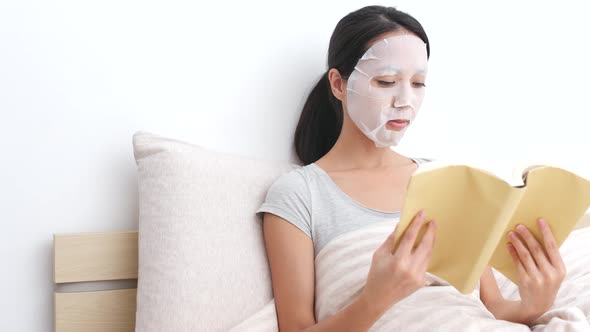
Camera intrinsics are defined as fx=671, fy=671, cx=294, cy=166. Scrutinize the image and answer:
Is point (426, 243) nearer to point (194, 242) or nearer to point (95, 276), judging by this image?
point (194, 242)

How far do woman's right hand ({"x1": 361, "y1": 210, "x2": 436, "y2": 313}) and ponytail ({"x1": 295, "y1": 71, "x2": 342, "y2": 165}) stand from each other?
533 millimetres

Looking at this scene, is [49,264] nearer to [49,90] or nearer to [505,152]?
[49,90]

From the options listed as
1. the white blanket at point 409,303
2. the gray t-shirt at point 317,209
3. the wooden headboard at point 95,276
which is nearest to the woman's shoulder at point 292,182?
the gray t-shirt at point 317,209

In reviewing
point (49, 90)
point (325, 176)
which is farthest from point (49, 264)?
point (325, 176)

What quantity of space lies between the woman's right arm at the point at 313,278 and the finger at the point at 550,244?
199mm

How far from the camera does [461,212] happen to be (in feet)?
3.09

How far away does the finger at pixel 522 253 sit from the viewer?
1.03 metres

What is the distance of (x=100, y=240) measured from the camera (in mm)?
1229

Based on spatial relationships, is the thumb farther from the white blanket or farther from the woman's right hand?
the woman's right hand

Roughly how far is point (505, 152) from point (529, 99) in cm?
16

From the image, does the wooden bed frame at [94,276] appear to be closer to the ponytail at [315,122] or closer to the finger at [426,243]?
the ponytail at [315,122]

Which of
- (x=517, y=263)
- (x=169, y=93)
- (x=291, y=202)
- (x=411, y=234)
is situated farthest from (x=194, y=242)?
(x=517, y=263)

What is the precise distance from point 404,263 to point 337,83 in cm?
51

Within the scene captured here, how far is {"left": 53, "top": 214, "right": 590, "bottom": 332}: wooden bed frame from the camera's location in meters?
1.20
